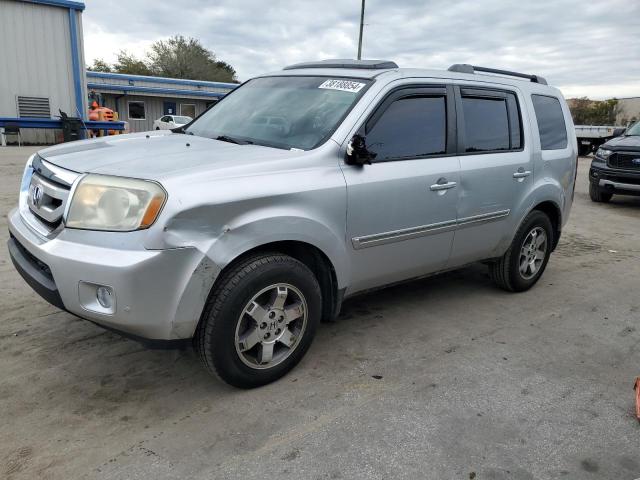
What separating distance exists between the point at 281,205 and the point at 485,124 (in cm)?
214

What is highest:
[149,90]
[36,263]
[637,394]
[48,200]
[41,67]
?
[41,67]

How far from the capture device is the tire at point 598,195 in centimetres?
1080

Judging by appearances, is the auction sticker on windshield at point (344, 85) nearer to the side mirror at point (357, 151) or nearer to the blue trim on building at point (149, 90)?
the side mirror at point (357, 151)

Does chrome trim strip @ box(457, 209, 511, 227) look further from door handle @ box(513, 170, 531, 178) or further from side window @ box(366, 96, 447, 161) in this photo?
side window @ box(366, 96, 447, 161)

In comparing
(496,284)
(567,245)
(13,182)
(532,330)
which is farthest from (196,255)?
(13,182)

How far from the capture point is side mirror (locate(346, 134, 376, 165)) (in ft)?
10.6

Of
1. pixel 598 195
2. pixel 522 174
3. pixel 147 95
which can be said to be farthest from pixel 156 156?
pixel 147 95

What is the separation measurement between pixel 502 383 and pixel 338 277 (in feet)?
3.87

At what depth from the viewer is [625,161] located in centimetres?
1017

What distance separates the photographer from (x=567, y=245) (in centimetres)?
707

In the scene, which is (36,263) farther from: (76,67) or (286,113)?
(76,67)

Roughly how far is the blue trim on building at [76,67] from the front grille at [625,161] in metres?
15.8

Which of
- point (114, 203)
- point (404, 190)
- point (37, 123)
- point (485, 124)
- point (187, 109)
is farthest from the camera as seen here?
point (187, 109)

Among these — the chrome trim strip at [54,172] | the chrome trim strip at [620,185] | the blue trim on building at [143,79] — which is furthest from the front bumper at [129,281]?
the blue trim on building at [143,79]
